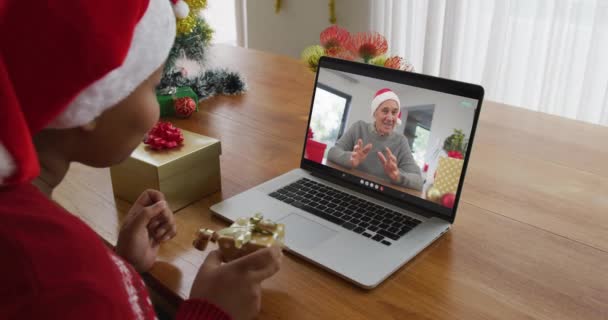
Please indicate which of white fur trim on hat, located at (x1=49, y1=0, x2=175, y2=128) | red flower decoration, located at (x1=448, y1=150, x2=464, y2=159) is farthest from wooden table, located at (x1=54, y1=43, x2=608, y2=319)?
white fur trim on hat, located at (x1=49, y1=0, x2=175, y2=128)

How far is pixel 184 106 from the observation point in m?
1.41

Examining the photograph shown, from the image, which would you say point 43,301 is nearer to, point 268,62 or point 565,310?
point 565,310

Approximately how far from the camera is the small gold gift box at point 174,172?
95 centimetres

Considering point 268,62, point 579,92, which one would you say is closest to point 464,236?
point 268,62

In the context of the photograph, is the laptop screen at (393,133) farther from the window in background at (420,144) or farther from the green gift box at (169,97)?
the green gift box at (169,97)

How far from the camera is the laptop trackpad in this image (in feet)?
2.84

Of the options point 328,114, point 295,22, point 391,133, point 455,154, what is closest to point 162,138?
point 328,114

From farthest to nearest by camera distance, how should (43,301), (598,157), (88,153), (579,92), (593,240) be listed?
1. (579,92)
2. (598,157)
3. (593,240)
4. (88,153)
5. (43,301)

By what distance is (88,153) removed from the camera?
0.62m

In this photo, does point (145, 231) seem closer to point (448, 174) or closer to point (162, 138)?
point (162, 138)

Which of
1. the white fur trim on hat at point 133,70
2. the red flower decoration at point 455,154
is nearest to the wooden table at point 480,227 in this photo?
the red flower decoration at point 455,154

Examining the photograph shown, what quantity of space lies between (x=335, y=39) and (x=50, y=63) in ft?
2.57

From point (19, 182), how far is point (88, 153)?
0.11 meters

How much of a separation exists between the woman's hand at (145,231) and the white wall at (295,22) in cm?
220
